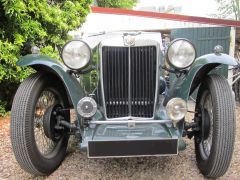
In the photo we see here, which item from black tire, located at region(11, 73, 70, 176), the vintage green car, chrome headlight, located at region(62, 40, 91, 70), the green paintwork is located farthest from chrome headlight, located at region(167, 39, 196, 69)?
the green paintwork

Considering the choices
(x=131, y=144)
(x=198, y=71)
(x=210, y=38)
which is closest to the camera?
(x=131, y=144)

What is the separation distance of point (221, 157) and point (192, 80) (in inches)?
31.0

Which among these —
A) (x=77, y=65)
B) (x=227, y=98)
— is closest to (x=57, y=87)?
(x=77, y=65)

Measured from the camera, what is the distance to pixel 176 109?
2.76 meters

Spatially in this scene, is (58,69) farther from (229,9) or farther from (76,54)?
(229,9)

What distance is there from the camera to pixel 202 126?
9.76ft

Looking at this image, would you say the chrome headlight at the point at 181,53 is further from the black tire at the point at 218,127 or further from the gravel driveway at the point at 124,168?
the gravel driveway at the point at 124,168

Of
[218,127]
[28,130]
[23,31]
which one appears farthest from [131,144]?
[23,31]

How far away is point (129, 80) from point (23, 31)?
294 cm

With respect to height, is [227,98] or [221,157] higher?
[227,98]

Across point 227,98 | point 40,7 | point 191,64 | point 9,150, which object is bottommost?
point 9,150

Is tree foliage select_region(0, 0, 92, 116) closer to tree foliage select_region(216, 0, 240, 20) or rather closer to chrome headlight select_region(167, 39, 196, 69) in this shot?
chrome headlight select_region(167, 39, 196, 69)

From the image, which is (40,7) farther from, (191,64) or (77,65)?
(191,64)

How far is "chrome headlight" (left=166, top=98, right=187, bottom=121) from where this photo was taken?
8.98 ft
